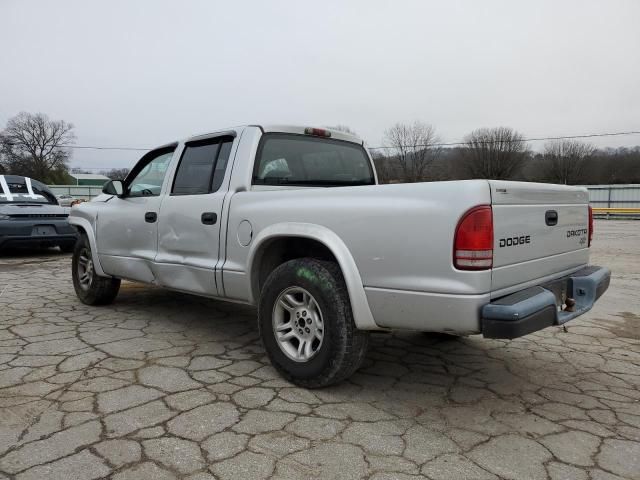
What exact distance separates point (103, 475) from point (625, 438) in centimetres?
261

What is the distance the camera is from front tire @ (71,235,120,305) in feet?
17.5

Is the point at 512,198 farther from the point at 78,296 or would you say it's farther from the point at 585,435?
the point at 78,296

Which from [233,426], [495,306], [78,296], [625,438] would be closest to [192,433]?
[233,426]

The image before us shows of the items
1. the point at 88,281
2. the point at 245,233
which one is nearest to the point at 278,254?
the point at 245,233

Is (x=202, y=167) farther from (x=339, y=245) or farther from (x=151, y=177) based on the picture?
(x=339, y=245)

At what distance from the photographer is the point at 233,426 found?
8.78 ft

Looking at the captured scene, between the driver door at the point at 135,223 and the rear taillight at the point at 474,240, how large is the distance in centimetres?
285

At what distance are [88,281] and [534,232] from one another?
4.69 m

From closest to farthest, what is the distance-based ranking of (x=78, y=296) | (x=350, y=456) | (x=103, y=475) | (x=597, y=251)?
(x=103, y=475) → (x=350, y=456) → (x=78, y=296) → (x=597, y=251)

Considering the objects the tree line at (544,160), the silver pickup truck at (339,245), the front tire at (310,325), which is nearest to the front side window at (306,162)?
the silver pickup truck at (339,245)

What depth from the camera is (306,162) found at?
4.07 m

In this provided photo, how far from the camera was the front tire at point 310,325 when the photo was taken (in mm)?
2924

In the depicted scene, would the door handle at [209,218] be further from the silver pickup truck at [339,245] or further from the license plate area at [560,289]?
the license plate area at [560,289]

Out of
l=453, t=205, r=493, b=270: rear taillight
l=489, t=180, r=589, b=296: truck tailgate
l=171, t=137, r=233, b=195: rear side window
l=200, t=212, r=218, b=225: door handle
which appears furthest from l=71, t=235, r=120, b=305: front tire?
l=489, t=180, r=589, b=296: truck tailgate
